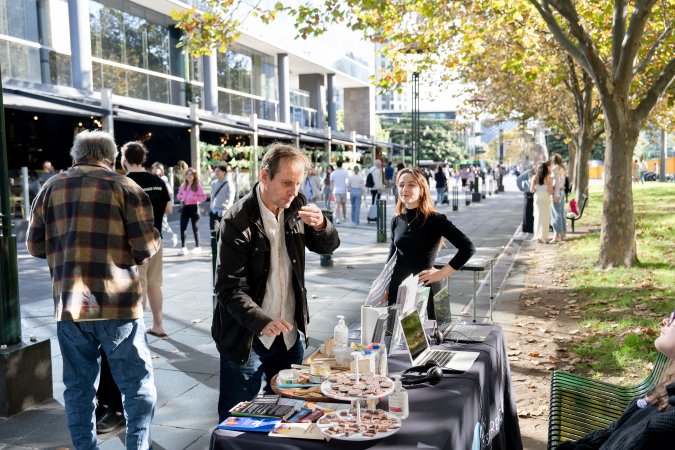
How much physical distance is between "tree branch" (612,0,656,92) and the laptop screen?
8.18 meters

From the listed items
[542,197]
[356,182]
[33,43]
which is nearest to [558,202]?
[542,197]

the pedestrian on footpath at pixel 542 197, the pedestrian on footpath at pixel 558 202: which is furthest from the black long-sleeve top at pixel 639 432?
the pedestrian on footpath at pixel 558 202

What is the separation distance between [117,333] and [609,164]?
29.9ft

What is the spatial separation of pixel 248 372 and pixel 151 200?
11.5 ft

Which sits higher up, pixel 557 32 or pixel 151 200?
pixel 557 32

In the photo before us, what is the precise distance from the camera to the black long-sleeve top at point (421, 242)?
5039mm

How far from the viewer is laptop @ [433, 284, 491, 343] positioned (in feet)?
12.5

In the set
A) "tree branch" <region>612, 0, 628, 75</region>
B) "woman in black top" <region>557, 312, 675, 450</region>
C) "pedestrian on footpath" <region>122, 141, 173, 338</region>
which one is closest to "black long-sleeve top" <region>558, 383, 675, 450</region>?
"woman in black top" <region>557, 312, 675, 450</region>

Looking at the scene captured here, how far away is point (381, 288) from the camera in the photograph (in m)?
4.98

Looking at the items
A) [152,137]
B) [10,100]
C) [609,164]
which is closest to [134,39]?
[152,137]

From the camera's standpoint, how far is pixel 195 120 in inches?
832

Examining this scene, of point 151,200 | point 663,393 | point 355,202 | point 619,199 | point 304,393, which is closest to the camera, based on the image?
point 663,393

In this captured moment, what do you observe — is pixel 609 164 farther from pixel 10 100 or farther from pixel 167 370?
pixel 10 100

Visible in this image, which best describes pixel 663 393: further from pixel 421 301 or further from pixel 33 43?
pixel 33 43
